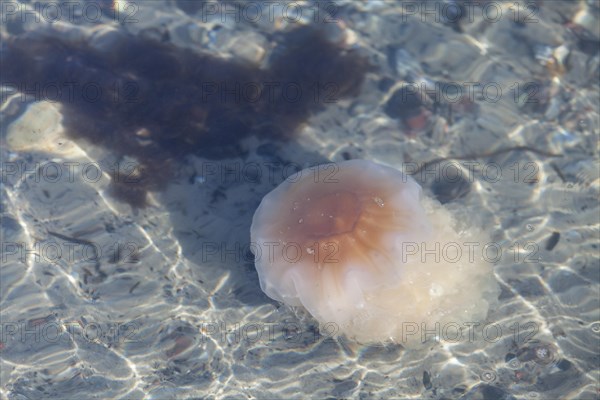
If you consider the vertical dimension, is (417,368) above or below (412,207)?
below

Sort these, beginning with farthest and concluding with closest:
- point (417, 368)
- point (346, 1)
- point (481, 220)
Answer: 1. point (346, 1)
2. point (481, 220)
3. point (417, 368)

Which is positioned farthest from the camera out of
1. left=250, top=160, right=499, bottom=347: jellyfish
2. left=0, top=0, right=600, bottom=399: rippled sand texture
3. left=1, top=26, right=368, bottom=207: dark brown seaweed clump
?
left=1, top=26, right=368, bottom=207: dark brown seaweed clump

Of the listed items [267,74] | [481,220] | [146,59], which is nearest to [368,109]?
[267,74]

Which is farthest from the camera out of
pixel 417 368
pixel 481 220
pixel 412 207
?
pixel 481 220

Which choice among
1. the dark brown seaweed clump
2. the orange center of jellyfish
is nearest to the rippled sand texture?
the dark brown seaweed clump

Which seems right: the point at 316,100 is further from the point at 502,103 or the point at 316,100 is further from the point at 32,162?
the point at 32,162

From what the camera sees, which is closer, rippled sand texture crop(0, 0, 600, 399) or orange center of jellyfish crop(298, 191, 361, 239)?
orange center of jellyfish crop(298, 191, 361, 239)

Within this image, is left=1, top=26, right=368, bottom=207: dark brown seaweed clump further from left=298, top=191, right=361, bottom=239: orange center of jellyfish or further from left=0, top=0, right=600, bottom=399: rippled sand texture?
left=298, top=191, right=361, bottom=239: orange center of jellyfish

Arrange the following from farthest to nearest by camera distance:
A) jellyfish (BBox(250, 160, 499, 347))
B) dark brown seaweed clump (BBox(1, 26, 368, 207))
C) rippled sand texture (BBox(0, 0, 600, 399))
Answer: dark brown seaweed clump (BBox(1, 26, 368, 207)) < rippled sand texture (BBox(0, 0, 600, 399)) < jellyfish (BBox(250, 160, 499, 347))
